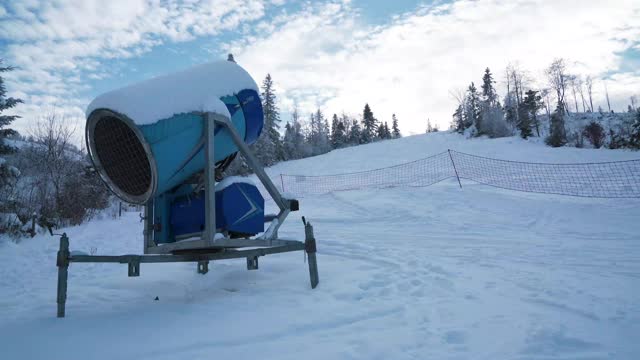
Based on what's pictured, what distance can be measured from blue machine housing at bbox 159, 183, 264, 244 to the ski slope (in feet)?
2.58

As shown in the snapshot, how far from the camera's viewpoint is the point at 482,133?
4778cm

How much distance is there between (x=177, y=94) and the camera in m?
3.75

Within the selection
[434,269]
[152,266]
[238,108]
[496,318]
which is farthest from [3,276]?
[496,318]

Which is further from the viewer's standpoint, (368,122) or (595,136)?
(368,122)

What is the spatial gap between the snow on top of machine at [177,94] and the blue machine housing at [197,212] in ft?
2.97

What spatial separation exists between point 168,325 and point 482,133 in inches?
1973

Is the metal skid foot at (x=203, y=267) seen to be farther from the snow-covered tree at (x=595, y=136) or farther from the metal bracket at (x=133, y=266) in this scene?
the snow-covered tree at (x=595, y=136)

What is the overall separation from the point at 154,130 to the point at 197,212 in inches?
40.0

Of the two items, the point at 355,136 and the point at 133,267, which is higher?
the point at 355,136

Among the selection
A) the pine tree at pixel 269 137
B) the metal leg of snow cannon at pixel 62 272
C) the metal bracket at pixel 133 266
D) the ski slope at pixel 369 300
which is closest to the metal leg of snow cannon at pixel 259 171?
the ski slope at pixel 369 300

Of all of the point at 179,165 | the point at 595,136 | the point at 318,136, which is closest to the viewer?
the point at 179,165

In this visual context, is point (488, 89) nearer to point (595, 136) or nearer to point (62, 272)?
point (595, 136)

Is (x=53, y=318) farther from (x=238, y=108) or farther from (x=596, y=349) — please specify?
(x=596, y=349)

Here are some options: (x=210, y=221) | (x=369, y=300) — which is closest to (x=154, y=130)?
(x=210, y=221)
